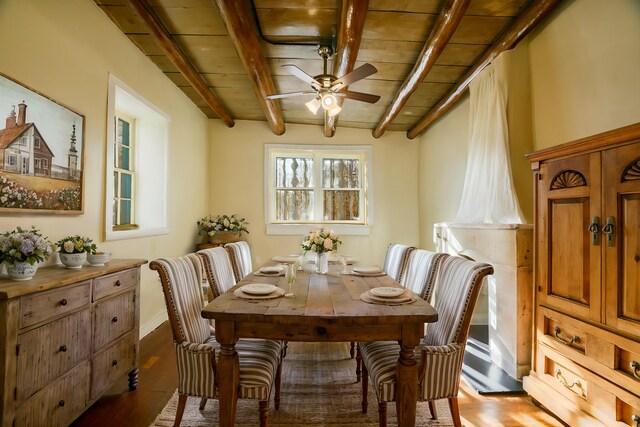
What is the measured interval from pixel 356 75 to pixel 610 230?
73.5 inches

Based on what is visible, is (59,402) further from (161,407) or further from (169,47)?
(169,47)

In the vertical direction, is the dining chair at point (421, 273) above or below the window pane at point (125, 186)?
below

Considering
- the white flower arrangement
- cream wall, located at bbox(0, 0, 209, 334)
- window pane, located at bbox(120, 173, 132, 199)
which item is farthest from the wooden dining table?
window pane, located at bbox(120, 173, 132, 199)

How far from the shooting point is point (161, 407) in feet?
7.09

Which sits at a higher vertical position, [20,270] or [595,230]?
[595,230]

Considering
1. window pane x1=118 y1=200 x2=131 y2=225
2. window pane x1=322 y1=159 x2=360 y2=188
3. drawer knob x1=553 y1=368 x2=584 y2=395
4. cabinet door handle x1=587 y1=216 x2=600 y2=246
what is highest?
window pane x1=322 y1=159 x2=360 y2=188

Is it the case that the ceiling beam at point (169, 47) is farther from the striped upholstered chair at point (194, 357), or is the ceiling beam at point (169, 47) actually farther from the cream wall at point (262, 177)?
the striped upholstered chair at point (194, 357)

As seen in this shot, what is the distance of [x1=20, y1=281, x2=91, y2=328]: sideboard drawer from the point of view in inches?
59.4

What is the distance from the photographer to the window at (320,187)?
18.1 ft

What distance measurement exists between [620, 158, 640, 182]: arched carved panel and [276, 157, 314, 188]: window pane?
4.24m

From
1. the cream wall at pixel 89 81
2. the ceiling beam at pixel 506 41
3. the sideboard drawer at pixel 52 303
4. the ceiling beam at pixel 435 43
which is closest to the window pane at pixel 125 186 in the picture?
the cream wall at pixel 89 81

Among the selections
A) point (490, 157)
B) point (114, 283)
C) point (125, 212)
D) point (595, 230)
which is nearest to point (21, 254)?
point (114, 283)

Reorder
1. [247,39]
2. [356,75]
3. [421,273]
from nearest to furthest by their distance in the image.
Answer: [421,273], [356,75], [247,39]

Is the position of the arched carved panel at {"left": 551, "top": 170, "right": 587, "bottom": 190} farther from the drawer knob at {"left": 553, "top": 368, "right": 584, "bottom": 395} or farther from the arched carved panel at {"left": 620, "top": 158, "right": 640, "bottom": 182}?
the drawer knob at {"left": 553, "top": 368, "right": 584, "bottom": 395}
